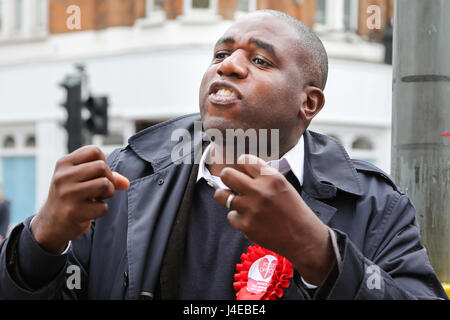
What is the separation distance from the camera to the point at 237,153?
2.16m

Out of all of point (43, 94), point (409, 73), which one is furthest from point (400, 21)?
point (43, 94)

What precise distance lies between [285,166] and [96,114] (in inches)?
244

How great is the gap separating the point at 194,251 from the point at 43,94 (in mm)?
11416

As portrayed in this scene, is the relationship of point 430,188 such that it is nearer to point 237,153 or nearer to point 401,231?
point 401,231

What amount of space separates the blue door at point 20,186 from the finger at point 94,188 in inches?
469

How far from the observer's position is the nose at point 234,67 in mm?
2051

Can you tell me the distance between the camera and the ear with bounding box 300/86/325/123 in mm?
2291

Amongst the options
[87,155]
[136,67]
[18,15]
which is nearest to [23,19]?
[18,15]

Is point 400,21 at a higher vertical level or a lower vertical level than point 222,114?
higher

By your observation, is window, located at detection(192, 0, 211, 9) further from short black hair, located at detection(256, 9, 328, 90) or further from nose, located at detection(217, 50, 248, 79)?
nose, located at detection(217, 50, 248, 79)

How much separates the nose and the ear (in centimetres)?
31

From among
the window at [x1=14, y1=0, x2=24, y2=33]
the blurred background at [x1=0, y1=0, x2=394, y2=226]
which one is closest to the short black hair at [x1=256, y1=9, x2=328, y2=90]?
A: the blurred background at [x1=0, y1=0, x2=394, y2=226]

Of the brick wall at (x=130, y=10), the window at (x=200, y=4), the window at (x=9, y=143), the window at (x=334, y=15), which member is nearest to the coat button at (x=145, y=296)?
the brick wall at (x=130, y=10)

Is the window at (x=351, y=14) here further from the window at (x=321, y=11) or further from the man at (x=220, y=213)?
the man at (x=220, y=213)
